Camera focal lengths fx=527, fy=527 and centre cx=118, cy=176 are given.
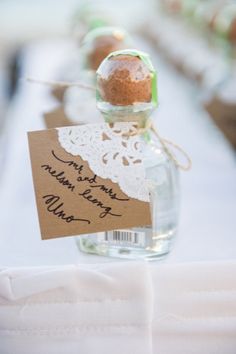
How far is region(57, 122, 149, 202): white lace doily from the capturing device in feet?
1.60

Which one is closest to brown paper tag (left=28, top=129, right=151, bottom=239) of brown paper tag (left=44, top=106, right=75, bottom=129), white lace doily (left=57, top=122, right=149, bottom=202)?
white lace doily (left=57, top=122, right=149, bottom=202)

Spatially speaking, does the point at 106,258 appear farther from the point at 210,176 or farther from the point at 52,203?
the point at 210,176

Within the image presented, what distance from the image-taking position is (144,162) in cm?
53

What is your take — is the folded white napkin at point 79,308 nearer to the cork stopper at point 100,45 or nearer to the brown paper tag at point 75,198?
the brown paper tag at point 75,198

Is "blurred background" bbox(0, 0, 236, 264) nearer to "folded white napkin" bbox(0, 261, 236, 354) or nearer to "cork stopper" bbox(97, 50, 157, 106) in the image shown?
"folded white napkin" bbox(0, 261, 236, 354)

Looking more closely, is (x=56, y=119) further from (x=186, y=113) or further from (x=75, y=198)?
(x=186, y=113)

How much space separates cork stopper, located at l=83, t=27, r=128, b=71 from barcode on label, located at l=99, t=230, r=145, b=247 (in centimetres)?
27

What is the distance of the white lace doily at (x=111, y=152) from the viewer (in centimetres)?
49

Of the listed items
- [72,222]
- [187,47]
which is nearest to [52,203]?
[72,222]

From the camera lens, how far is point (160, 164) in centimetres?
55

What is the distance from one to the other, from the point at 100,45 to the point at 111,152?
0.83 ft

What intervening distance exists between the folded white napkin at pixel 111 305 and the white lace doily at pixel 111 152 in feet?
0.26

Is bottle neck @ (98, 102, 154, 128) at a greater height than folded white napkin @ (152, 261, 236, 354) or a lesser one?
greater

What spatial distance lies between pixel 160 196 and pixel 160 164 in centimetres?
3
